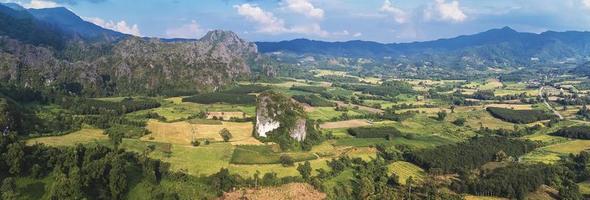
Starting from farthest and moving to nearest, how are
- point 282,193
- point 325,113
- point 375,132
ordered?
1. point 325,113
2. point 375,132
3. point 282,193

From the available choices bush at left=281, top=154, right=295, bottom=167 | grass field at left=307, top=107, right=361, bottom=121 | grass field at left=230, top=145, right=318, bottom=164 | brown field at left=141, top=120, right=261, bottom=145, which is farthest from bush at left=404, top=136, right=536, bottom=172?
grass field at left=307, top=107, right=361, bottom=121

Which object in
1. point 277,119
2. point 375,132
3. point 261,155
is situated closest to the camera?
point 261,155

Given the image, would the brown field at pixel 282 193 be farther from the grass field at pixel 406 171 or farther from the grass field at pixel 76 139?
the grass field at pixel 76 139

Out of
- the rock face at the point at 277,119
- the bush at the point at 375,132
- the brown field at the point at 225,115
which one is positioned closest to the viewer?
the rock face at the point at 277,119

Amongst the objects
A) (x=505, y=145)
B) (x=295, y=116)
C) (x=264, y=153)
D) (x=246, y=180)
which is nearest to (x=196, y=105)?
(x=295, y=116)

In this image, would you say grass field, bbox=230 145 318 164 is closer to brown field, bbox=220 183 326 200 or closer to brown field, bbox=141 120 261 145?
brown field, bbox=141 120 261 145

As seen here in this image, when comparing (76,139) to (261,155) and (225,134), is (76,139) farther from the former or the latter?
(261,155)

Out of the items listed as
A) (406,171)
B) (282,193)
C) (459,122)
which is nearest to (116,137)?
(282,193)

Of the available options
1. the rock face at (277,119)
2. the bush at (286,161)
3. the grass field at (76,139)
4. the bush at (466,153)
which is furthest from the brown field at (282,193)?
the grass field at (76,139)
